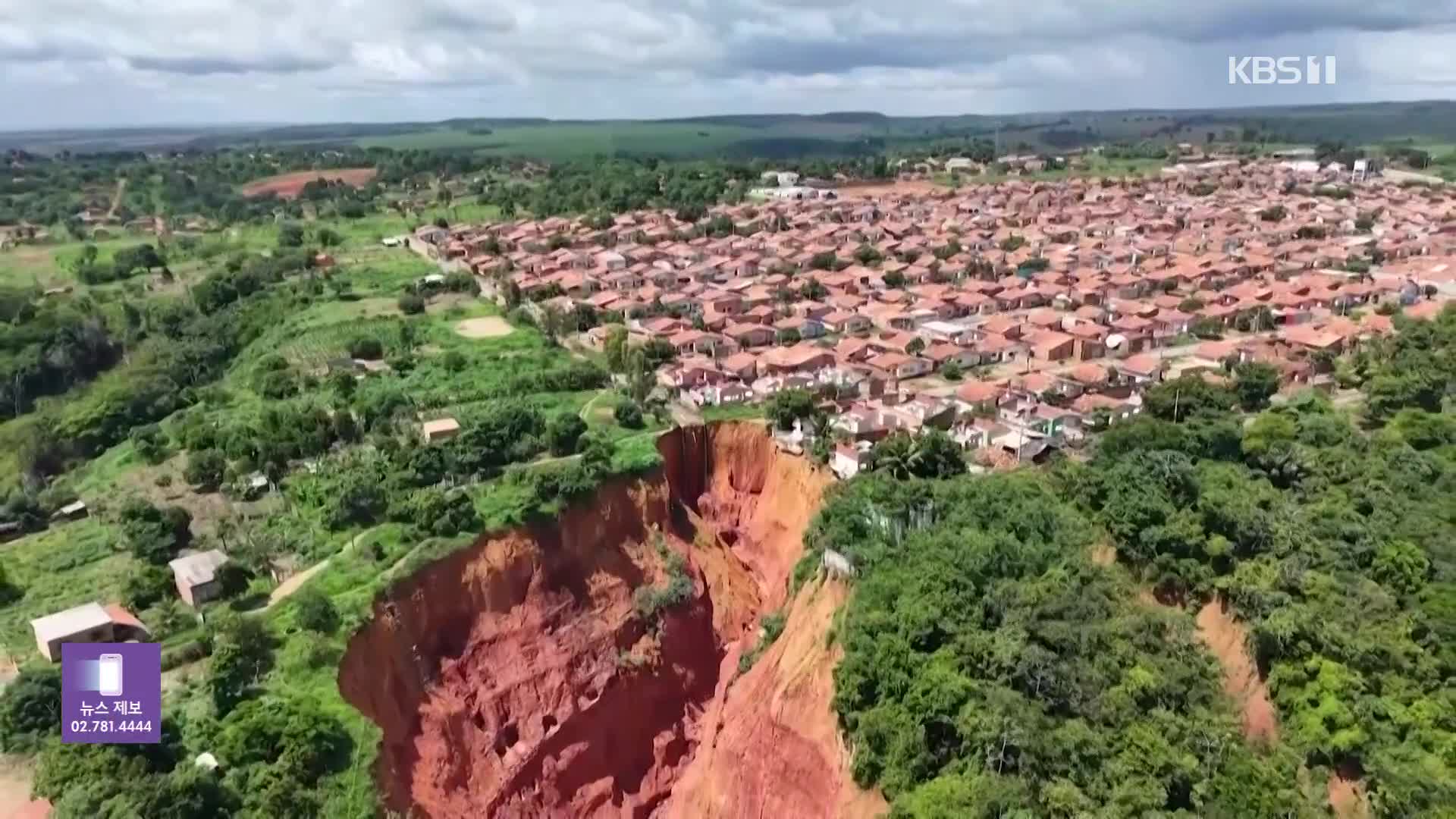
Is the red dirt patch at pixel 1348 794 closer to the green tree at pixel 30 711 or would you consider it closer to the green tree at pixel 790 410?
the green tree at pixel 790 410

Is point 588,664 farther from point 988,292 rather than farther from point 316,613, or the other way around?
point 988,292

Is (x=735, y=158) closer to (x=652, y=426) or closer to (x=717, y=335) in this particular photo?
(x=717, y=335)

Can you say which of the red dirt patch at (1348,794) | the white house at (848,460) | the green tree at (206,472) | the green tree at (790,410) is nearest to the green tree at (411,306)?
the green tree at (206,472)

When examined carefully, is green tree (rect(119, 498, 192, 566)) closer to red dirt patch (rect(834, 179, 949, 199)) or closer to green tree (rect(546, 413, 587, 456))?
green tree (rect(546, 413, 587, 456))

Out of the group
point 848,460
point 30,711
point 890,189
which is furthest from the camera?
point 890,189

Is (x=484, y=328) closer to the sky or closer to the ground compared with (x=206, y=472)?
closer to the sky

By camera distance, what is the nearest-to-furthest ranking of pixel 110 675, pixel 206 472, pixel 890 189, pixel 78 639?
pixel 110 675
pixel 78 639
pixel 206 472
pixel 890 189

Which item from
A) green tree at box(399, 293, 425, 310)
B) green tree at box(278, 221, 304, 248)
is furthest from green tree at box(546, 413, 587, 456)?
green tree at box(278, 221, 304, 248)

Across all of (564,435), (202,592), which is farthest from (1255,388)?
(202,592)
